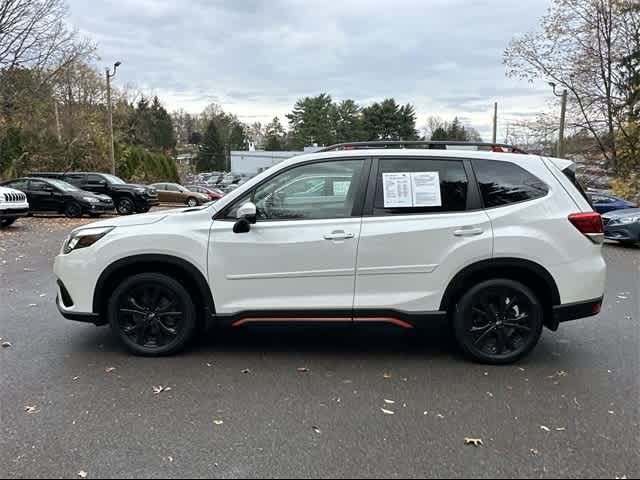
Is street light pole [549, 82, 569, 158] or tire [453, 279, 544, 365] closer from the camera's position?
tire [453, 279, 544, 365]

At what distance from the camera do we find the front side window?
424 cm

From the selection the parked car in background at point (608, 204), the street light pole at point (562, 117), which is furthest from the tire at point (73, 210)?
the street light pole at point (562, 117)

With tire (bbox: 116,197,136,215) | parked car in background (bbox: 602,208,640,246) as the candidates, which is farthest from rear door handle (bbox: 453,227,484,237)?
tire (bbox: 116,197,136,215)

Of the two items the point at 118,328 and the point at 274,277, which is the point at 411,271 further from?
the point at 118,328

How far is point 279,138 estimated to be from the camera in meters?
103

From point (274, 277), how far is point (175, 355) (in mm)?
1159

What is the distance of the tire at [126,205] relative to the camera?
68.4 ft

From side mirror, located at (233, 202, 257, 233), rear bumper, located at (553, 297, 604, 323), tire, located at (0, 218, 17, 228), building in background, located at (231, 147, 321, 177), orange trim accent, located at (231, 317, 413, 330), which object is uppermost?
building in background, located at (231, 147, 321, 177)

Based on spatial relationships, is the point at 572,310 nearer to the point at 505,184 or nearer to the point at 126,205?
the point at 505,184

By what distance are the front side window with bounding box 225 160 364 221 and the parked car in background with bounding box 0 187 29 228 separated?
42.3 ft

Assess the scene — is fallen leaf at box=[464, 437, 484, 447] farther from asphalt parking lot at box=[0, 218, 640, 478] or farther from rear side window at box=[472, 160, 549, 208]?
rear side window at box=[472, 160, 549, 208]

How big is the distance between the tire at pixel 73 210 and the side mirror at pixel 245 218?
15938 mm

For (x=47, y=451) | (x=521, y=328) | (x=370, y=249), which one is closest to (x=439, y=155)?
(x=370, y=249)

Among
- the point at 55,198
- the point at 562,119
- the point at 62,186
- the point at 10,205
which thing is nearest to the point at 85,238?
the point at 10,205
